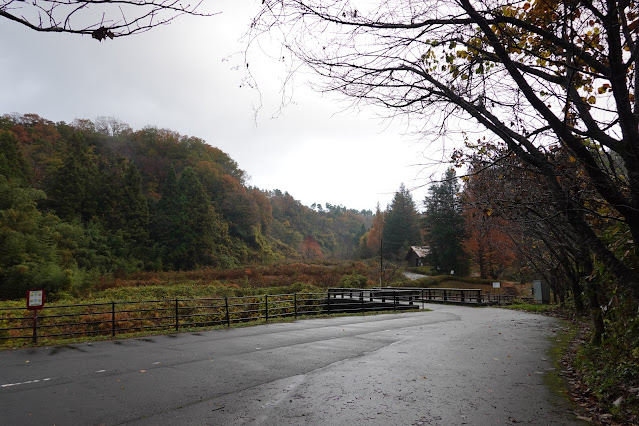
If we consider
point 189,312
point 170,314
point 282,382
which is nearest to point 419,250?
point 189,312

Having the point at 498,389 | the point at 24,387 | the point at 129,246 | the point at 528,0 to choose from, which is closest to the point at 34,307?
the point at 24,387

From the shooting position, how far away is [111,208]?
5672 centimetres

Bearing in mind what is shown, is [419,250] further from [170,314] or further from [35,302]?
[35,302]

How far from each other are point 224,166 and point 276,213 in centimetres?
2782

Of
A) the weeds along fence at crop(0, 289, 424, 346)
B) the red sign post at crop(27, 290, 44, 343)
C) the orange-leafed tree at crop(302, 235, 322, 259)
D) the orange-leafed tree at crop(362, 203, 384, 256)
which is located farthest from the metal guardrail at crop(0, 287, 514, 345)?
the orange-leafed tree at crop(302, 235, 322, 259)

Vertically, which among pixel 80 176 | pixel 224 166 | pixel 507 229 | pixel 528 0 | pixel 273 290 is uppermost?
pixel 224 166

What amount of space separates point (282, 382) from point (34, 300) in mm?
8884

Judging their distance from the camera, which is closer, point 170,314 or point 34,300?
point 34,300

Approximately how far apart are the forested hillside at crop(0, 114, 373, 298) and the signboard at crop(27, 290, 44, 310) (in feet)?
77.7

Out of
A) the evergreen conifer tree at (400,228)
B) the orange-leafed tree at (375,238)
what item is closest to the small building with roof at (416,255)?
the evergreen conifer tree at (400,228)

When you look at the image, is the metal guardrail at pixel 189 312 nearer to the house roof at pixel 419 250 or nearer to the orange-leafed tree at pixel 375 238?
the house roof at pixel 419 250

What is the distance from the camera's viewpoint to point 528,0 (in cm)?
525

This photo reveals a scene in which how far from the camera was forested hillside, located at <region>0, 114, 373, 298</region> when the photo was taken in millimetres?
35500

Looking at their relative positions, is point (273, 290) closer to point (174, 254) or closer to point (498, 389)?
point (174, 254)
